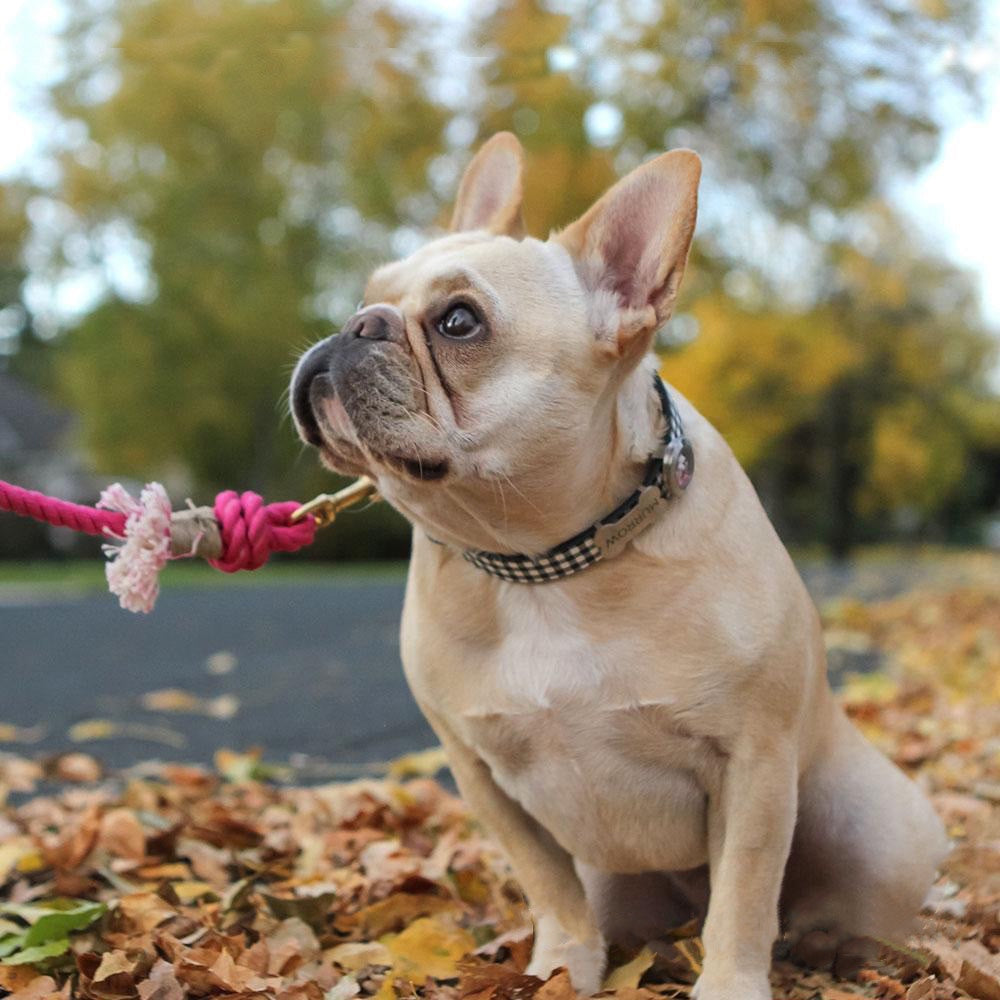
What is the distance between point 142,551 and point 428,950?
1.06 meters

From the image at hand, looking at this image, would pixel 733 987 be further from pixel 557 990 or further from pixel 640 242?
pixel 640 242

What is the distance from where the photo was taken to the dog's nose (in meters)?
2.34

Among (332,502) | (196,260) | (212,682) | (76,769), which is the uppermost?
(196,260)

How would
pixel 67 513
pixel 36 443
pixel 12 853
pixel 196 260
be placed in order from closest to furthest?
pixel 67 513
pixel 12 853
pixel 196 260
pixel 36 443

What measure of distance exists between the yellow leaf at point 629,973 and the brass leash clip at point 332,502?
3.70 feet

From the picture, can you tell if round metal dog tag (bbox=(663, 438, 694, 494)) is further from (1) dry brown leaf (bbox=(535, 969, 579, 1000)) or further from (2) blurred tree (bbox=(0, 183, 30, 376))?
(2) blurred tree (bbox=(0, 183, 30, 376))

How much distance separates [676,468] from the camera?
2365 millimetres

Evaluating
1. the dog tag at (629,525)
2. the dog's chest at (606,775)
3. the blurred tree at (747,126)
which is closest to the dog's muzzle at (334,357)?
the dog tag at (629,525)

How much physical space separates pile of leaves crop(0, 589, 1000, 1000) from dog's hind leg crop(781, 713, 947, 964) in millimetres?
71

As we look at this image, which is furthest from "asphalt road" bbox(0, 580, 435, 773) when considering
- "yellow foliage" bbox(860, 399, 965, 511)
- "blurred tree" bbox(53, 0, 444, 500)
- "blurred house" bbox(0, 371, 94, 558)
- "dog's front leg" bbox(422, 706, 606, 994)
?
"blurred house" bbox(0, 371, 94, 558)

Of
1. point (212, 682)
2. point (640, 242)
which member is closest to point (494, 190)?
point (640, 242)

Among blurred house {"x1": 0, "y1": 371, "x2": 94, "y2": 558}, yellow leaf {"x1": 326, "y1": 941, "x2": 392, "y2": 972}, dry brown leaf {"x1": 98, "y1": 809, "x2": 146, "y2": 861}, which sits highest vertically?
blurred house {"x1": 0, "y1": 371, "x2": 94, "y2": 558}

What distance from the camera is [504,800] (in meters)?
2.64

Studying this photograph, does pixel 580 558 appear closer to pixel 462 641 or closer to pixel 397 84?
pixel 462 641
